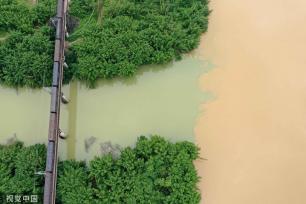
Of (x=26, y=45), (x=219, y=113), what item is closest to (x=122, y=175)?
(x=219, y=113)

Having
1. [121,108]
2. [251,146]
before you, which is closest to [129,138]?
[121,108]

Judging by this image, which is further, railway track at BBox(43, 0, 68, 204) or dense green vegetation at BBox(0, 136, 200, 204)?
dense green vegetation at BBox(0, 136, 200, 204)

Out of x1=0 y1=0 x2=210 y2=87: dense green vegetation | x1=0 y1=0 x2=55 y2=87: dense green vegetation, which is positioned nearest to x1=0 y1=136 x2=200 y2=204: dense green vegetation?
x1=0 y1=0 x2=55 y2=87: dense green vegetation

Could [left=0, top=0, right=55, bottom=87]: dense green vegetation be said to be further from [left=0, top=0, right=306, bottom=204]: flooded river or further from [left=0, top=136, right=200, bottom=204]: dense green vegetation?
[left=0, top=136, right=200, bottom=204]: dense green vegetation

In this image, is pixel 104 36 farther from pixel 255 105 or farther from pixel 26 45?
pixel 255 105

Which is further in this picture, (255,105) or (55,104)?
(255,105)

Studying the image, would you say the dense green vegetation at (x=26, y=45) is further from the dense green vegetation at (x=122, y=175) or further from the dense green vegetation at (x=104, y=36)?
the dense green vegetation at (x=122, y=175)

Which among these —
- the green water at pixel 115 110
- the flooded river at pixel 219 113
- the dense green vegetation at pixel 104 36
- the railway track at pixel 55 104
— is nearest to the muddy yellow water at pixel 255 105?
the flooded river at pixel 219 113
